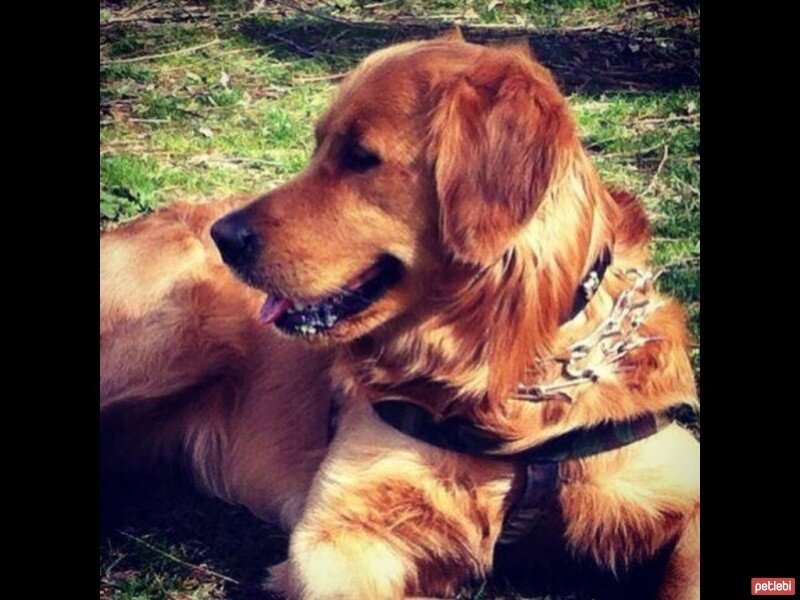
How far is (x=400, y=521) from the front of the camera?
246 centimetres

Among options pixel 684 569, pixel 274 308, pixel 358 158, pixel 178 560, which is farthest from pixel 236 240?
pixel 684 569

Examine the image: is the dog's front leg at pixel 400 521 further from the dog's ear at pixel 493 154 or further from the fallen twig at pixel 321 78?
the fallen twig at pixel 321 78

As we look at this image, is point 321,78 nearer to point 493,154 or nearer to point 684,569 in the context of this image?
point 493,154

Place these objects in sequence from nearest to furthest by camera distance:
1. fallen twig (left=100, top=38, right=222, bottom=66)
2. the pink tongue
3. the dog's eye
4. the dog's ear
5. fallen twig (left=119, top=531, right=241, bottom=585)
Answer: the dog's ear
the dog's eye
the pink tongue
fallen twig (left=119, top=531, right=241, bottom=585)
fallen twig (left=100, top=38, right=222, bottom=66)

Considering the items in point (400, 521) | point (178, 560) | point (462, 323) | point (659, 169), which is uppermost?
point (659, 169)

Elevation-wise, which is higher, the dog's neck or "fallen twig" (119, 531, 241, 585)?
the dog's neck

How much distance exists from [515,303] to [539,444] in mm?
350

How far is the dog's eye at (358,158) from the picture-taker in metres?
→ 2.38

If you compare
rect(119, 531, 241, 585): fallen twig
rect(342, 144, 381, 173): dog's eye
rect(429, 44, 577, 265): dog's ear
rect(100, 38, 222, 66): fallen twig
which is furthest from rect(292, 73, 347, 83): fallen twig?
rect(119, 531, 241, 585): fallen twig

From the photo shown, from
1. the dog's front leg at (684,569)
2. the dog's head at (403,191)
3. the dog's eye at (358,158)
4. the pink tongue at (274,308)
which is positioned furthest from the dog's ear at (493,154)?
the dog's front leg at (684,569)

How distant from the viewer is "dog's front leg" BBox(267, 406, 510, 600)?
2424 millimetres

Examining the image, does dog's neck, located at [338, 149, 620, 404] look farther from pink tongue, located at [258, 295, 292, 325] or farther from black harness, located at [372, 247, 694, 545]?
pink tongue, located at [258, 295, 292, 325]
